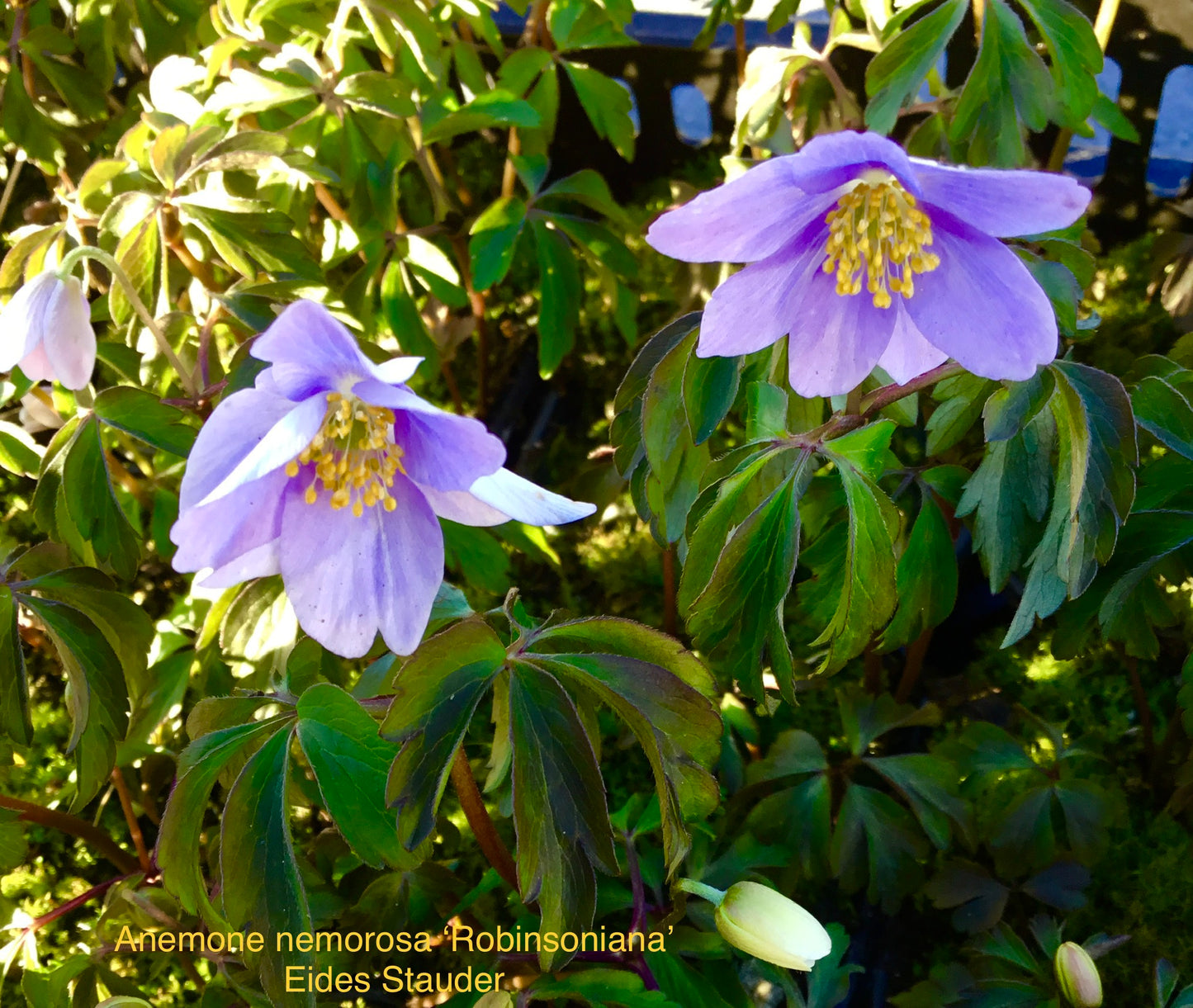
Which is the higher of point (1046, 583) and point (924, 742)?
point (1046, 583)

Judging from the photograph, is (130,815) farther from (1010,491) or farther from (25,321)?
(1010,491)

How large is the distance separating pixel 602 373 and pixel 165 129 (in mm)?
762

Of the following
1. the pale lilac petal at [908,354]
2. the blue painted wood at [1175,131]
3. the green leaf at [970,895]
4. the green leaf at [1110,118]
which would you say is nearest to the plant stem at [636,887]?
the green leaf at [970,895]

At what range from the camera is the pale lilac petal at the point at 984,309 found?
0.62 m

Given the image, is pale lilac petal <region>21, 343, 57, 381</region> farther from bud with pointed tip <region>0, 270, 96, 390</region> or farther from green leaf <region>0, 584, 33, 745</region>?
green leaf <region>0, 584, 33, 745</region>

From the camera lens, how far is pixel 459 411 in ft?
4.90

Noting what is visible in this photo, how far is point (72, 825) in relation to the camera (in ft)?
3.24

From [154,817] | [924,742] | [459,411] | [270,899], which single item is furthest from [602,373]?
[270,899]

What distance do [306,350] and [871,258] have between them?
39 centimetres

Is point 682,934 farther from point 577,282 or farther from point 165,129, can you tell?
point 165,129

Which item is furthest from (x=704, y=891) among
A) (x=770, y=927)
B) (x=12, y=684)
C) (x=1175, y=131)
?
(x=1175, y=131)

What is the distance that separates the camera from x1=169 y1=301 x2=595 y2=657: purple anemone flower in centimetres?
56

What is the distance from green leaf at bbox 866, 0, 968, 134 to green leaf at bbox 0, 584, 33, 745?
87 cm

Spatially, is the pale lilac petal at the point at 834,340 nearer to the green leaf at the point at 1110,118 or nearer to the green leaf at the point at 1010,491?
the green leaf at the point at 1010,491
